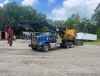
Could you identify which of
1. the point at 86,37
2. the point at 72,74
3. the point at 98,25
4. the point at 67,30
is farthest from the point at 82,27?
the point at 72,74

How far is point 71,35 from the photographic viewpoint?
31.8 m

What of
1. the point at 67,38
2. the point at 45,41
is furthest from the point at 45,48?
the point at 67,38

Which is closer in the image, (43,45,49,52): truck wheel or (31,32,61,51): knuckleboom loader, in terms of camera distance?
(43,45,49,52): truck wheel

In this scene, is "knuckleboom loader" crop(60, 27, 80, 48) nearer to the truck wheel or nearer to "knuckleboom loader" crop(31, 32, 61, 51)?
"knuckleboom loader" crop(31, 32, 61, 51)

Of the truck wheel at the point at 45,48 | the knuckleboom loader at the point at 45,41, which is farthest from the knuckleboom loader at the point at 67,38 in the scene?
the truck wheel at the point at 45,48

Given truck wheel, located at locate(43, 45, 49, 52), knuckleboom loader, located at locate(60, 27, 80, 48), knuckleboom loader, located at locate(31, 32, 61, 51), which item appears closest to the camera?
truck wheel, located at locate(43, 45, 49, 52)

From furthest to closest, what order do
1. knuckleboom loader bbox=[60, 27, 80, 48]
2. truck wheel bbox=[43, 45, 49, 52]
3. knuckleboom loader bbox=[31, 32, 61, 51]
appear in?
knuckleboom loader bbox=[60, 27, 80, 48], knuckleboom loader bbox=[31, 32, 61, 51], truck wheel bbox=[43, 45, 49, 52]

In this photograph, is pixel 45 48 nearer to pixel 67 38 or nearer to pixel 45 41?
pixel 45 41

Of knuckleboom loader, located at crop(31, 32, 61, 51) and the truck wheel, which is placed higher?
knuckleboom loader, located at crop(31, 32, 61, 51)

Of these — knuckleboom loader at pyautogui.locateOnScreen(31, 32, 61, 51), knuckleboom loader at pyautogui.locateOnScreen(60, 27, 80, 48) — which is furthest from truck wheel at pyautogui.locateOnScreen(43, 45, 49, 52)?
knuckleboom loader at pyautogui.locateOnScreen(60, 27, 80, 48)

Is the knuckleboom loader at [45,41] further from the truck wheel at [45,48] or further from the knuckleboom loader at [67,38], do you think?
the knuckleboom loader at [67,38]

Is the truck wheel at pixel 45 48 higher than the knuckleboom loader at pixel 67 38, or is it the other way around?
the knuckleboom loader at pixel 67 38

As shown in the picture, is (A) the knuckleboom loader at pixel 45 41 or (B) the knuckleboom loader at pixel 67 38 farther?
(B) the knuckleboom loader at pixel 67 38

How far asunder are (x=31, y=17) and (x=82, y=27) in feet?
56.6
